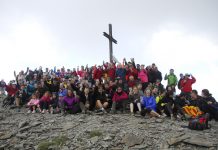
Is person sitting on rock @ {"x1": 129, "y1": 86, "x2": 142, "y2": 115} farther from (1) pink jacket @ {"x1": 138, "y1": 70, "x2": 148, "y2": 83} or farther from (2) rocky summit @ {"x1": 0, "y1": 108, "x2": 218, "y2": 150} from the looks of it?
(1) pink jacket @ {"x1": 138, "y1": 70, "x2": 148, "y2": 83}

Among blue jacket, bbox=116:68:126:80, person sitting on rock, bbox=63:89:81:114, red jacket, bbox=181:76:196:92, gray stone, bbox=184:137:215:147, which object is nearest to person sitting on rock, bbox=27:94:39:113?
person sitting on rock, bbox=63:89:81:114

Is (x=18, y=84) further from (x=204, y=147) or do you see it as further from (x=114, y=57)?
(x=204, y=147)

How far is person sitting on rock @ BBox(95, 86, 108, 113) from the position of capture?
18.4 meters

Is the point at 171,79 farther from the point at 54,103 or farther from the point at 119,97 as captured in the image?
the point at 54,103

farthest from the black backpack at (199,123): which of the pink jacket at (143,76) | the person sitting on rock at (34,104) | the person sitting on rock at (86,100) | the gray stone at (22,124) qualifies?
A: the person sitting on rock at (34,104)

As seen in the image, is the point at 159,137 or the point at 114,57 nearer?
the point at 159,137

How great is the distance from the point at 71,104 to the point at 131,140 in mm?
6050

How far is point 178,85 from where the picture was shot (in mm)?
22000

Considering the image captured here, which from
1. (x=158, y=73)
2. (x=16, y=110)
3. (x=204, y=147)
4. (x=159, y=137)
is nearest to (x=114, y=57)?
(x=158, y=73)

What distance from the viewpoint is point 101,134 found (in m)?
14.6

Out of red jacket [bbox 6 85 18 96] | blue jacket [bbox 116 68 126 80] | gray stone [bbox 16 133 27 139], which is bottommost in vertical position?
gray stone [bbox 16 133 27 139]

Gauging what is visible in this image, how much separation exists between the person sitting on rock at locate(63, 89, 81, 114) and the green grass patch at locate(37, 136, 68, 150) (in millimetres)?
3807

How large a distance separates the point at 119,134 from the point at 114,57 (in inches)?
445

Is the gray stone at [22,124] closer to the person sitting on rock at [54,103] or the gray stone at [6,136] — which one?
the gray stone at [6,136]
